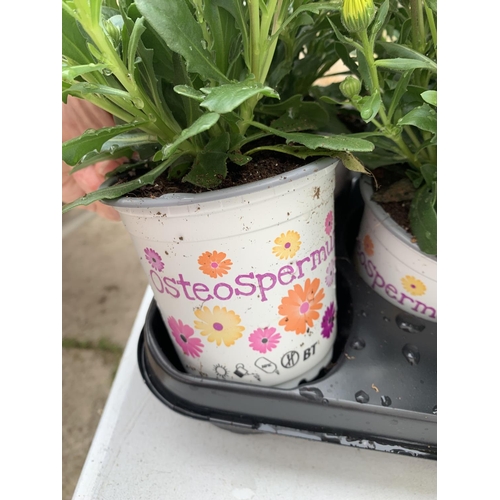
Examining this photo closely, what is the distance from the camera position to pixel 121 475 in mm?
434

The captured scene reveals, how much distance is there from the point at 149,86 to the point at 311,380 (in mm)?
266

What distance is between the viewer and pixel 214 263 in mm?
331

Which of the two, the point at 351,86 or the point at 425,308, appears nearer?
the point at 351,86

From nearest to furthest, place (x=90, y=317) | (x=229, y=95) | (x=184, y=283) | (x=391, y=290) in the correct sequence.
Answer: (x=229, y=95), (x=184, y=283), (x=391, y=290), (x=90, y=317)

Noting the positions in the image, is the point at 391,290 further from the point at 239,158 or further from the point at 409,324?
the point at 239,158

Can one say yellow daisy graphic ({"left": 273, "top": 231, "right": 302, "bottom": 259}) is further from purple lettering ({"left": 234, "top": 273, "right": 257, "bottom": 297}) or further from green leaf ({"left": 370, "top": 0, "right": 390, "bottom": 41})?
green leaf ({"left": 370, "top": 0, "right": 390, "bottom": 41})

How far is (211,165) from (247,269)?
0.07m

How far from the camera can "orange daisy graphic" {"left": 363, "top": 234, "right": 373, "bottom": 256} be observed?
1.48 feet

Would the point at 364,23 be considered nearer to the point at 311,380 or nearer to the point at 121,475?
the point at 311,380

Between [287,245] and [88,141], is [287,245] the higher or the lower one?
the lower one

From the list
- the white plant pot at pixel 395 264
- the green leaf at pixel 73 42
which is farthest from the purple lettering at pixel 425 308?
the green leaf at pixel 73 42

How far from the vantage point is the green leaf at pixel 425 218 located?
1.22ft

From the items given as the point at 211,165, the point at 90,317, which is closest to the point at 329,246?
the point at 211,165
